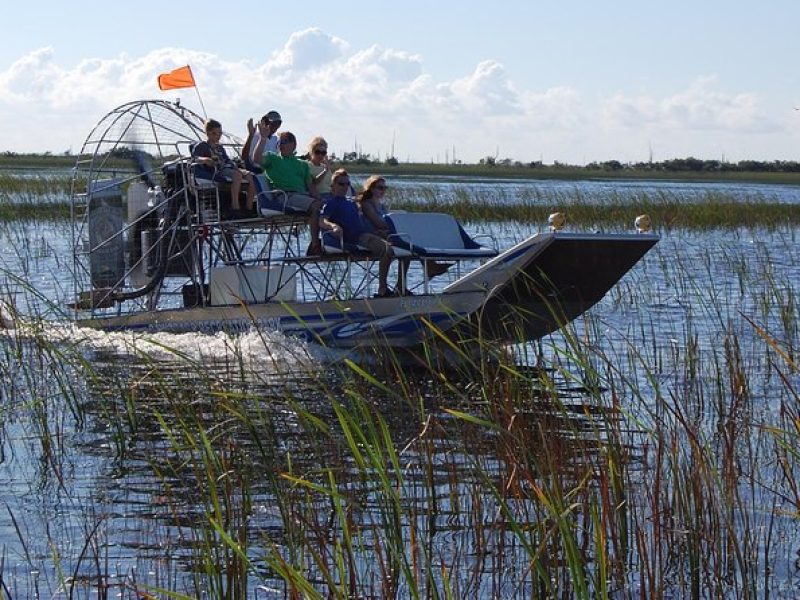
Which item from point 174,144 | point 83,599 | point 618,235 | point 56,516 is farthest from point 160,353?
point 83,599

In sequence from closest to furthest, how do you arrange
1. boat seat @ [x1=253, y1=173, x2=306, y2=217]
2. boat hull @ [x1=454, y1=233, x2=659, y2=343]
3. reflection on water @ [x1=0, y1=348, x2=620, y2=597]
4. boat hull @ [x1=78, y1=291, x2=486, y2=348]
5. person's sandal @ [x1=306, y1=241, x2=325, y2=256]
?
reflection on water @ [x1=0, y1=348, x2=620, y2=597] → boat hull @ [x1=454, y1=233, x2=659, y2=343] → boat hull @ [x1=78, y1=291, x2=486, y2=348] → person's sandal @ [x1=306, y1=241, x2=325, y2=256] → boat seat @ [x1=253, y1=173, x2=306, y2=217]

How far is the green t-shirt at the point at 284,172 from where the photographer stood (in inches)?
591

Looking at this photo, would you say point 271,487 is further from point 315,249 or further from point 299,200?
point 299,200

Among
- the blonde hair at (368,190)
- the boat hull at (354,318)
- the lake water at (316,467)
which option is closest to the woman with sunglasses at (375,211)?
the blonde hair at (368,190)

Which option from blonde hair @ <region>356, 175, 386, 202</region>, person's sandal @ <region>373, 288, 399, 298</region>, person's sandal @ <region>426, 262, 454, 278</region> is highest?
blonde hair @ <region>356, 175, 386, 202</region>

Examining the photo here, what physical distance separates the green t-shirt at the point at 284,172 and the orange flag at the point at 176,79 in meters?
1.78

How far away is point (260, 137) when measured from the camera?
15789 millimetres

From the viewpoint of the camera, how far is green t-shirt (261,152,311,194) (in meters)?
15.0

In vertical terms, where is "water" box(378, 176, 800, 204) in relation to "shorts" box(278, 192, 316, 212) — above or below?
below

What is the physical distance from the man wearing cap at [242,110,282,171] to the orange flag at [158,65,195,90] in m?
1.01

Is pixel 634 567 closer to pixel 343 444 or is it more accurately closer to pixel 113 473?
pixel 343 444

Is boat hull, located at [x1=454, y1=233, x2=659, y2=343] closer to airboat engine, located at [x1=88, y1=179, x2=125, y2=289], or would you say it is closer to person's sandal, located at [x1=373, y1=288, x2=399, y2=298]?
person's sandal, located at [x1=373, y1=288, x2=399, y2=298]

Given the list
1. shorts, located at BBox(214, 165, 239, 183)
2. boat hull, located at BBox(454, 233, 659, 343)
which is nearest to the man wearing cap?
shorts, located at BBox(214, 165, 239, 183)

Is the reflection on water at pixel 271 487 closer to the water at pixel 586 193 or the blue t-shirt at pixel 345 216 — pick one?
the blue t-shirt at pixel 345 216
